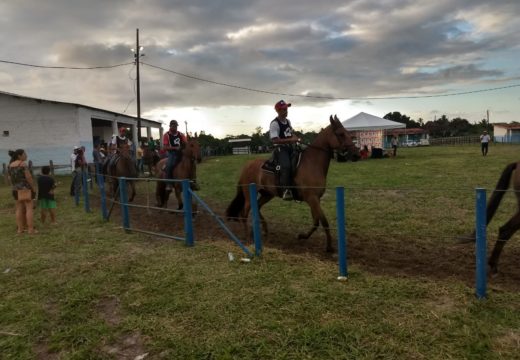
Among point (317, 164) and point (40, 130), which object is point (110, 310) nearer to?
point (317, 164)

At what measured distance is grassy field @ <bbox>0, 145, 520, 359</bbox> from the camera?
3.47 metres

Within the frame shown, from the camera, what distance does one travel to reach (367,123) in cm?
2875

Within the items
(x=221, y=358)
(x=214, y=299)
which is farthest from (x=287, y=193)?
(x=221, y=358)

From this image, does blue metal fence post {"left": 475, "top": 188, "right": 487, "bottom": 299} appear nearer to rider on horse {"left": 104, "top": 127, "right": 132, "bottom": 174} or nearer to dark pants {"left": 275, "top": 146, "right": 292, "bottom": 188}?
dark pants {"left": 275, "top": 146, "right": 292, "bottom": 188}

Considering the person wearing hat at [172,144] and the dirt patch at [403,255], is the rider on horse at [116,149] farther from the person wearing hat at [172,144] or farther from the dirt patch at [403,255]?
the dirt patch at [403,255]

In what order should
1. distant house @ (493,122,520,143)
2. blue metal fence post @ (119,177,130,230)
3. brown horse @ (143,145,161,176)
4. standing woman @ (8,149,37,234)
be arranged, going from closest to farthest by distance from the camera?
blue metal fence post @ (119,177,130,230), standing woman @ (8,149,37,234), brown horse @ (143,145,161,176), distant house @ (493,122,520,143)

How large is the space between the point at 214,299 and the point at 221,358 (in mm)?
1246

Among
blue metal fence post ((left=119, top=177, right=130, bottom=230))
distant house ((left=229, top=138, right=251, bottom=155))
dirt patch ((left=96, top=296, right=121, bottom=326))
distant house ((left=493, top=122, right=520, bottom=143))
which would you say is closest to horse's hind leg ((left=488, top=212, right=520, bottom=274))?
dirt patch ((left=96, top=296, right=121, bottom=326))

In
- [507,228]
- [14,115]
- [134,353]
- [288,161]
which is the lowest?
[134,353]

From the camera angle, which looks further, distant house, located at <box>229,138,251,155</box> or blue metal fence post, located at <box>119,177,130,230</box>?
distant house, located at <box>229,138,251,155</box>

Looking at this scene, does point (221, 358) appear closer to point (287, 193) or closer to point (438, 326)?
point (438, 326)

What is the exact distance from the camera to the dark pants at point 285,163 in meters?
7.04

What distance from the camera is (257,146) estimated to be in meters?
62.5

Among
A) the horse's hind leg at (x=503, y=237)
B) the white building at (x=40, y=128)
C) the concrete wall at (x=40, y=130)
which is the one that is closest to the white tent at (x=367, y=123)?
the white building at (x=40, y=128)
